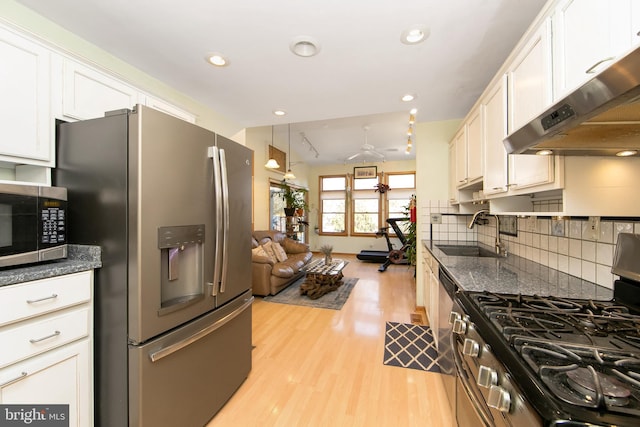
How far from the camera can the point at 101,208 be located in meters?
1.27

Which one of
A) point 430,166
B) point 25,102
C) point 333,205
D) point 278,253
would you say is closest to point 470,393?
point 25,102

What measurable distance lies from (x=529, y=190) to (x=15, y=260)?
8.52 feet

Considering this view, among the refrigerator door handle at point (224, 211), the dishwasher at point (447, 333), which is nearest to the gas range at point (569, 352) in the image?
the dishwasher at point (447, 333)

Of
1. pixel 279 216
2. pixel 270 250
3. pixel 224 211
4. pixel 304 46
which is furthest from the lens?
pixel 279 216

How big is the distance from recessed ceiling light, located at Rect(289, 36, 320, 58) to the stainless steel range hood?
1.40 m

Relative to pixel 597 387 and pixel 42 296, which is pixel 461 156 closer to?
pixel 597 387

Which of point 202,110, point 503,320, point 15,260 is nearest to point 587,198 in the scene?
point 503,320

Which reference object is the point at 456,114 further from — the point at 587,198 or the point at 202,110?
the point at 202,110

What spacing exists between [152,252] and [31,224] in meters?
0.58

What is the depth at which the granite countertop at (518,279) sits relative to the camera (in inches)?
52.4

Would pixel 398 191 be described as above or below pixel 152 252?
above

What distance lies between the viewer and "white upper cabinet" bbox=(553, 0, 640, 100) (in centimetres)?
80

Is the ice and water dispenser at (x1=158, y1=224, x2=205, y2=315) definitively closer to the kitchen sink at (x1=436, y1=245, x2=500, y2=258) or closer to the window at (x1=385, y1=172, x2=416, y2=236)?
the kitchen sink at (x1=436, y1=245, x2=500, y2=258)

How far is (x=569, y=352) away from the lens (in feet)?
2.45
